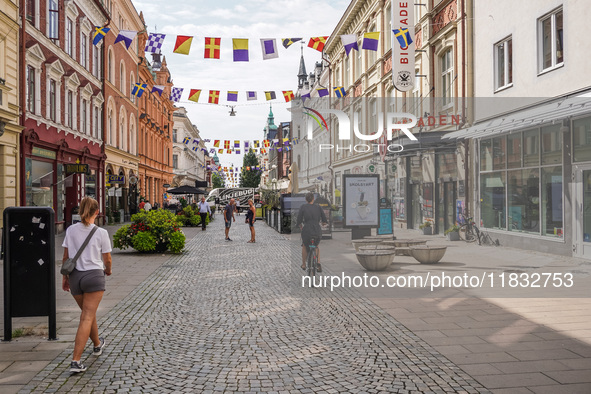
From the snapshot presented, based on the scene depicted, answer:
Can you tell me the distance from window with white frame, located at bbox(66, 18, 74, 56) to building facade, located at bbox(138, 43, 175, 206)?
13.1 metres

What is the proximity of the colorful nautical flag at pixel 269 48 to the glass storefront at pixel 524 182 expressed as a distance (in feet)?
22.8

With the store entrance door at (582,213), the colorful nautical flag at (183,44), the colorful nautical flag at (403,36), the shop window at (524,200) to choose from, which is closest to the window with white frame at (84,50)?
the colorful nautical flag at (183,44)

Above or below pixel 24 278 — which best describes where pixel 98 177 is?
above

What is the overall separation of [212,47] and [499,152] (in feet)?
28.5

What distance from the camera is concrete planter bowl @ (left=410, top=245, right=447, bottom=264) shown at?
468 inches

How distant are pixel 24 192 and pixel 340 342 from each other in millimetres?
16232

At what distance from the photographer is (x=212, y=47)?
15.1 meters

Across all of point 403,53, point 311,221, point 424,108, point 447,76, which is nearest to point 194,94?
point 403,53

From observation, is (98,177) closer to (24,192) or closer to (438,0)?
(24,192)

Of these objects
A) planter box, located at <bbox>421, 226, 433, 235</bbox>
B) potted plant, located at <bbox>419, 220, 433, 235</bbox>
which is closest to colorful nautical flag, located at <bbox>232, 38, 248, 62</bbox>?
potted plant, located at <bbox>419, 220, 433, 235</bbox>

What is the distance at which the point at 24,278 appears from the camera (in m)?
5.99

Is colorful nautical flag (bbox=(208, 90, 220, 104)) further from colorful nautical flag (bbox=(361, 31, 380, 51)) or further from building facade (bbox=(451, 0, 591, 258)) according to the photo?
building facade (bbox=(451, 0, 591, 258))

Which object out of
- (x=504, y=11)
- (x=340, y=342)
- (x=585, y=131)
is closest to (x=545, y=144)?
(x=585, y=131)

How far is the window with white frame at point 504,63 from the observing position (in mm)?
15586
